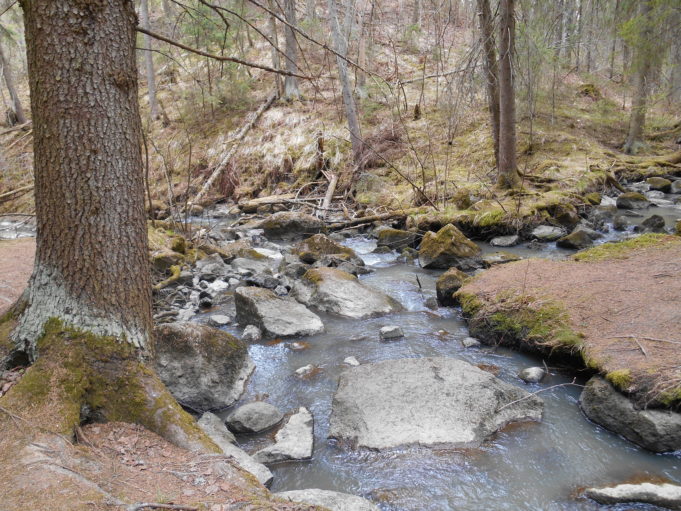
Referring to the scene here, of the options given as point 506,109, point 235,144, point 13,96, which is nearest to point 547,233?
point 506,109

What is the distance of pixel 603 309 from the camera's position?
14.9ft

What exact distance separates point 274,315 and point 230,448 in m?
2.72

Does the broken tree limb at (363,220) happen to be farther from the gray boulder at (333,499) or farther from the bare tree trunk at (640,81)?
the gray boulder at (333,499)

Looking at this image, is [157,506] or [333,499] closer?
[157,506]

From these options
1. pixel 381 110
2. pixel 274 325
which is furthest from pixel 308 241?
pixel 381 110

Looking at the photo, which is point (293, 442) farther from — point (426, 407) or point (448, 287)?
point (448, 287)

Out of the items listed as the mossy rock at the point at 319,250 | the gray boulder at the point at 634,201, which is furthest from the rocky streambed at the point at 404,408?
the gray boulder at the point at 634,201

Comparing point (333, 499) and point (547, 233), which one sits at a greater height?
point (547, 233)

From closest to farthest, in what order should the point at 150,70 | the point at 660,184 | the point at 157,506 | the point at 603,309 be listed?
the point at 157,506 → the point at 603,309 → the point at 660,184 → the point at 150,70

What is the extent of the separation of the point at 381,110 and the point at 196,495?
1717 cm

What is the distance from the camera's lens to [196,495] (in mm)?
2049

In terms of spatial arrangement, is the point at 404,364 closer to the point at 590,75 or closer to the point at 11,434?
the point at 11,434

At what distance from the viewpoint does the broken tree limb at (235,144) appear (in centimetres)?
1619

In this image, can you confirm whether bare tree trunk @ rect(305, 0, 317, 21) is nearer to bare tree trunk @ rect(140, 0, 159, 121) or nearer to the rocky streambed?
bare tree trunk @ rect(140, 0, 159, 121)
